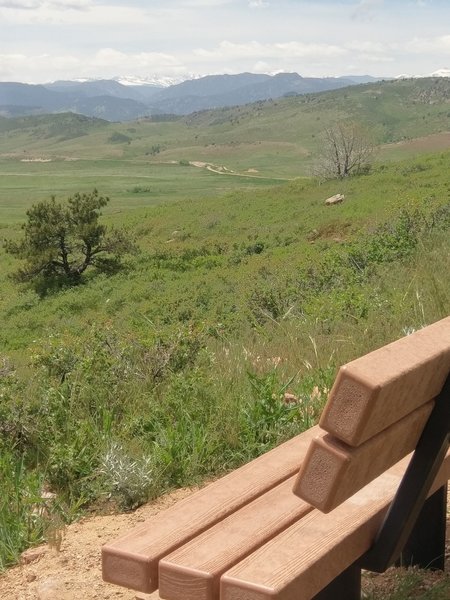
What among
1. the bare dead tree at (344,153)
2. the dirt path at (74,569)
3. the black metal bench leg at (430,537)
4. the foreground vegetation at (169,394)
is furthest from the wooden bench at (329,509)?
the bare dead tree at (344,153)

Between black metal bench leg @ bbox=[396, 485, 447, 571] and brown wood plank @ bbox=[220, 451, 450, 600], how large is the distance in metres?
0.43

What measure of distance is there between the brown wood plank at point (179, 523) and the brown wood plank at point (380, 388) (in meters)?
0.70

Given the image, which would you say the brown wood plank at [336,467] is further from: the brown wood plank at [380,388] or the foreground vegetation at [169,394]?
the foreground vegetation at [169,394]

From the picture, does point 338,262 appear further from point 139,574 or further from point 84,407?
point 139,574

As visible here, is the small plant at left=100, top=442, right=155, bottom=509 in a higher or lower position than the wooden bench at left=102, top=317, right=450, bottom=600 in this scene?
lower

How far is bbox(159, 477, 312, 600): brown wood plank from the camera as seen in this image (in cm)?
209

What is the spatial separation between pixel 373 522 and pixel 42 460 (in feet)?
8.02

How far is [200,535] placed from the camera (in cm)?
230

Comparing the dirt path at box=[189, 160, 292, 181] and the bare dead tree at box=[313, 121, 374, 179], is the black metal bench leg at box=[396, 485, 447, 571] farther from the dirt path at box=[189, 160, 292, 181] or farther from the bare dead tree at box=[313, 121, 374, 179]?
the dirt path at box=[189, 160, 292, 181]

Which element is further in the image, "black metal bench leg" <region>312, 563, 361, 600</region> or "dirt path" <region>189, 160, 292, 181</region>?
"dirt path" <region>189, 160, 292, 181</region>

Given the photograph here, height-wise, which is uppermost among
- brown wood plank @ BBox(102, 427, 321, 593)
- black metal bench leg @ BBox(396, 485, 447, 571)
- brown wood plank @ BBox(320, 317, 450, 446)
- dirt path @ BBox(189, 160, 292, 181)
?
brown wood plank @ BBox(320, 317, 450, 446)

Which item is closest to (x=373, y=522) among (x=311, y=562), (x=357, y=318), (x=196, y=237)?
(x=311, y=562)

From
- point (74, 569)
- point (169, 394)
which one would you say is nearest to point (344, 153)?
point (169, 394)

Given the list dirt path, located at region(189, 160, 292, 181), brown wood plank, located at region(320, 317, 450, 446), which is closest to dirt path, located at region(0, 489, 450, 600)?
brown wood plank, located at region(320, 317, 450, 446)
